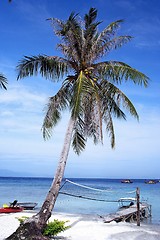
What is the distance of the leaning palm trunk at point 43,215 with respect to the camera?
30.3 ft

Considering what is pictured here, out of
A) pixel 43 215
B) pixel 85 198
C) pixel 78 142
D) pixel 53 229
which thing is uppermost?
pixel 78 142

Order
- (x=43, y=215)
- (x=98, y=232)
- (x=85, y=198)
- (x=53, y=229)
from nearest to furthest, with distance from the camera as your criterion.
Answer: (x=43, y=215) < (x=53, y=229) < (x=98, y=232) < (x=85, y=198)

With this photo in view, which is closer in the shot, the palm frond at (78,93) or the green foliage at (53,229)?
the palm frond at (78,93)

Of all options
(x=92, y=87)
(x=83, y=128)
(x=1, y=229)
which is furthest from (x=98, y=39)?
(x=1, y=229)

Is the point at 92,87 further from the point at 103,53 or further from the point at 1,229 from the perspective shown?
the point at 1,229

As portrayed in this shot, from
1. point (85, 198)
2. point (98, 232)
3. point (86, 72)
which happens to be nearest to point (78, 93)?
point (86, 72)

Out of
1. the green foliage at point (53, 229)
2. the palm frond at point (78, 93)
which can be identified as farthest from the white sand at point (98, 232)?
the palm frond at point (78, 93)

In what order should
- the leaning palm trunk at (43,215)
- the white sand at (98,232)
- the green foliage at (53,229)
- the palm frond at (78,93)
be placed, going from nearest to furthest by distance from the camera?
1. the leaning palm trunk at (43,215)
2. the palm frond at (78,93)
3. the green foliage at (53,229)
4. the white sand at (98,232)

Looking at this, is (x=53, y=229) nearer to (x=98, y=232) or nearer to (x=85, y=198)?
(x=98, y=232)

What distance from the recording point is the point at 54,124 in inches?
492

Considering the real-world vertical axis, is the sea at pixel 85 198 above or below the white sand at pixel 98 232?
above

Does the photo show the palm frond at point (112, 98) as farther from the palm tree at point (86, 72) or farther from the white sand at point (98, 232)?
the white sand at point (98, 232)

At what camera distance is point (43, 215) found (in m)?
→ 9.67

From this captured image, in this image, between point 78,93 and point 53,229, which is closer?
point 78,93
